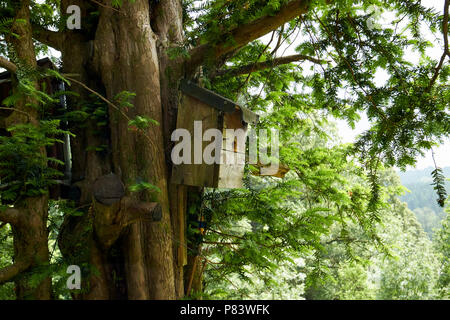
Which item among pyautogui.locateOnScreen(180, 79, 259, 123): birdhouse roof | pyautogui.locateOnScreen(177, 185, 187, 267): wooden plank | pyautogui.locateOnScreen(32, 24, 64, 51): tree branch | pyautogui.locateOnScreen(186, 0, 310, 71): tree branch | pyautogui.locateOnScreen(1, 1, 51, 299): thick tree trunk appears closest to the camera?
pyautogui.locateOnScreen(1, 1, 51, 299): thick tree trunk

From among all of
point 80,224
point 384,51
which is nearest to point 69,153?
point 80,224

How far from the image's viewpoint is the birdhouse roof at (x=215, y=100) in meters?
2.45

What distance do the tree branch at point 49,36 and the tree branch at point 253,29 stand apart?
1.35m

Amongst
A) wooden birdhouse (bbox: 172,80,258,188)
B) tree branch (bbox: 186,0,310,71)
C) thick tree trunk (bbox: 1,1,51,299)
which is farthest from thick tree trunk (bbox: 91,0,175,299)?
thick tree trunk (bbox: 1,1,51,299)

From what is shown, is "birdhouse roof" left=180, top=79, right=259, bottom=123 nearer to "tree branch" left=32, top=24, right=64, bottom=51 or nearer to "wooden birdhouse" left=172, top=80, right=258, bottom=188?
"wooden birdhouse" left=172, top=80, right=258, bottom=188

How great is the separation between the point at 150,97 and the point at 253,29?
3.20 feet

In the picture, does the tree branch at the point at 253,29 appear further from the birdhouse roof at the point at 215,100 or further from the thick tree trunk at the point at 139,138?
the thick tree trunk at the point at 139,138

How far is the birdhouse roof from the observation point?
2.45 m

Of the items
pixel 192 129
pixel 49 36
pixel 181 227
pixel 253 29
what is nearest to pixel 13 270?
pixel 181 227

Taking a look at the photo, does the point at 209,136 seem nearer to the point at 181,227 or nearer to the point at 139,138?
the point at 139,138

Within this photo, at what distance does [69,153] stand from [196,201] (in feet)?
3.91

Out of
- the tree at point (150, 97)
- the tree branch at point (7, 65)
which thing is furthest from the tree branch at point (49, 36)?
the tree branch at point (7, 65)

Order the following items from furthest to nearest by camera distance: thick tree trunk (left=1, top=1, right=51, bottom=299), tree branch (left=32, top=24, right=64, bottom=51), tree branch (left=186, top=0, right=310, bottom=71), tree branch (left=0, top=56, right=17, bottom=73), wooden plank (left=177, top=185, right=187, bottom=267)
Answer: tree branch (left=32, top=24, right=64, bottom=51), wooden plank (left=177, top=185, right=187, bottom=267), tree branch (left=186, top=0, right=310, bottom=71), thick tree trunk (left=1, top=1, right=51, bottom=299), tree branch (left=0, top=56, right=17, bottom=73)
